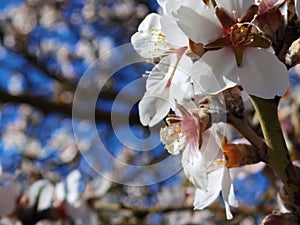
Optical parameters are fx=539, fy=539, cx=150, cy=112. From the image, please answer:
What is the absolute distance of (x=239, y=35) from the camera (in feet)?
2.77

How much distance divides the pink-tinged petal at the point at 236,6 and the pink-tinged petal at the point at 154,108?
0.17m

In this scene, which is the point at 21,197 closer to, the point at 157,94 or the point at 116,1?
the point at 157,94

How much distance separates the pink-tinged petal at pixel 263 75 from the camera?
0.78 meters

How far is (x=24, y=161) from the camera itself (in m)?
3.15

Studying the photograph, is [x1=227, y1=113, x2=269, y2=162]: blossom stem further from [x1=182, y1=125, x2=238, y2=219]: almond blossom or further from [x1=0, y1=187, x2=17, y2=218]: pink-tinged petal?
[x1=0, y1=187, x2=17, y2=218]: pink-tinged petal

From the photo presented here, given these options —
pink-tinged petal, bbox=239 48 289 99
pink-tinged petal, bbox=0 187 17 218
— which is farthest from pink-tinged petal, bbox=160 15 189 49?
pink-tinged petal, bbox=0 187 17 218

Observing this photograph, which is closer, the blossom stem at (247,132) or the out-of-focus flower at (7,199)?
the blossom stem at (247,132)

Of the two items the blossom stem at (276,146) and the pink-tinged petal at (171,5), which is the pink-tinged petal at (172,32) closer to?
the pink-tinged petal at (171,5)

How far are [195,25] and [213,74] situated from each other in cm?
8

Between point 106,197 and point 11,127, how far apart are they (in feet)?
7.62

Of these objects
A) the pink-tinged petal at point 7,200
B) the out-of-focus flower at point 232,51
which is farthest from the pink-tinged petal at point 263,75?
the pink-tinged petal at point 7,200

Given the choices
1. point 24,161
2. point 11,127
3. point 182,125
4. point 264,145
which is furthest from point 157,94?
point 11,127

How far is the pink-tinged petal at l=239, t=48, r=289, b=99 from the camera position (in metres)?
0.78

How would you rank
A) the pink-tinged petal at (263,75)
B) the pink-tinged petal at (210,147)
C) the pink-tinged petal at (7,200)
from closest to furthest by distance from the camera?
1. the pink-tinged petal at (263,75)
2. the pink-tinged petal at (210,147)
3. the pink-tinged petal at (7,200)
